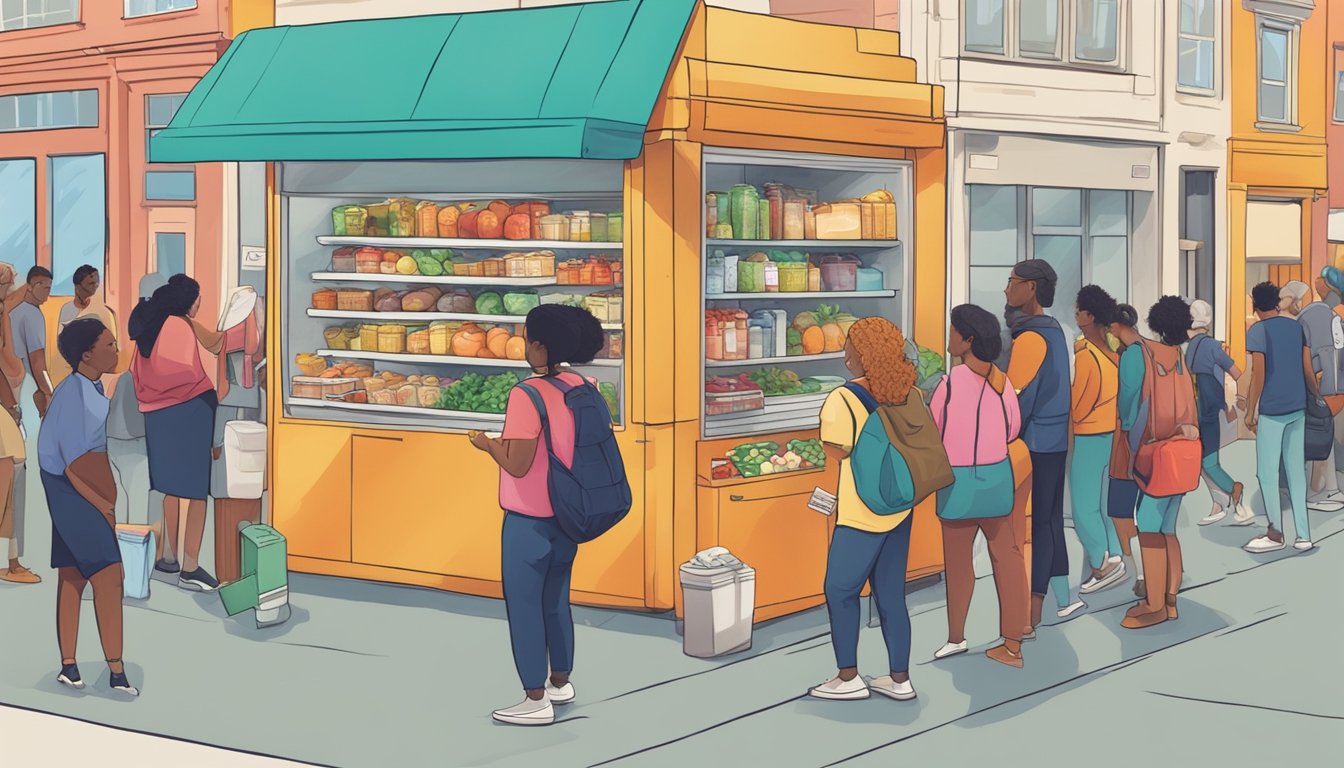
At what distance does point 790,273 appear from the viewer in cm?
1154

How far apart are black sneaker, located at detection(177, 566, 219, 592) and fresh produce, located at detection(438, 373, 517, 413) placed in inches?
77.2

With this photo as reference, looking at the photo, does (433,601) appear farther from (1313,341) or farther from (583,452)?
(1313,341)

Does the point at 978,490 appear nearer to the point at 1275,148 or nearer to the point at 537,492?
the point at 537,492

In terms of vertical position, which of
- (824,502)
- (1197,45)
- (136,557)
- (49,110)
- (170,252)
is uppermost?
(1197,45)

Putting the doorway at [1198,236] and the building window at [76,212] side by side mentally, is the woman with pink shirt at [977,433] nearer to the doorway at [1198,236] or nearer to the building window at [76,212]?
the doorway at [1198,236]

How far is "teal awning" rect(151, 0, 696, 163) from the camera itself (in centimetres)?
1005

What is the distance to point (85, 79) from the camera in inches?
786

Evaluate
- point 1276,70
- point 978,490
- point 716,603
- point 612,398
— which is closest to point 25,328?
point 612,398

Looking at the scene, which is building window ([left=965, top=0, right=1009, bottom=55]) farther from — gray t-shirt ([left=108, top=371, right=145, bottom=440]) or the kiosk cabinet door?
gray t-shirt ([left=108, top=371, right=145, bottom=440])

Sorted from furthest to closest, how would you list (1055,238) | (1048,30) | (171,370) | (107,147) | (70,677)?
(107,147) → (1055,238) → (1048,30) → (171,370) → (70,677)

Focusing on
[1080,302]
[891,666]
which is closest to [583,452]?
[891,666]

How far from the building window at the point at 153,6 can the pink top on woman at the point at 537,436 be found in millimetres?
12391

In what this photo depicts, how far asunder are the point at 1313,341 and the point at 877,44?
16.6 ft

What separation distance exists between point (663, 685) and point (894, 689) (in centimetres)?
128
